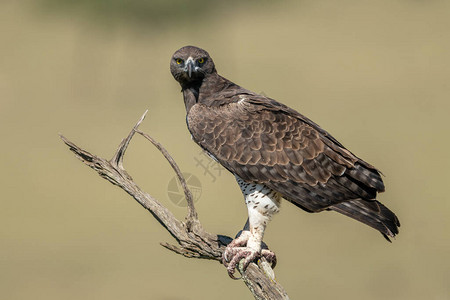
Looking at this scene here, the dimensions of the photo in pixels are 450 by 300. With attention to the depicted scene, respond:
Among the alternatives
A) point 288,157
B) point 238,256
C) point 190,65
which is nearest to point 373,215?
point 288,157

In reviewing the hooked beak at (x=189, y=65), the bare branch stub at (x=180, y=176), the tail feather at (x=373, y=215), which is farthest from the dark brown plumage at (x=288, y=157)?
the bare branch stub at (x=180, y=176)

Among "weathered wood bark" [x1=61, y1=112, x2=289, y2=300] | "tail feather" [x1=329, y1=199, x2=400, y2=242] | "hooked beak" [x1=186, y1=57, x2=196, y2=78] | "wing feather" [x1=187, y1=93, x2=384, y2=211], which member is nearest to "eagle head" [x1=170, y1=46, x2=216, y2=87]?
"hooked beak" [x1=186, y1=57, x2=196, y2=78]

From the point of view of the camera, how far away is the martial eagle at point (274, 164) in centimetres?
418

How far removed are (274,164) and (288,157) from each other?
4.9 inches

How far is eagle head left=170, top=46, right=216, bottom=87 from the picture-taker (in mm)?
4641

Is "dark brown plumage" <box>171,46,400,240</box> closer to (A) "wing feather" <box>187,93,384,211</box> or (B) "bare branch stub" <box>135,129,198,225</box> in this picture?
(A) "wing feather" <box>187,93,384,211</box>

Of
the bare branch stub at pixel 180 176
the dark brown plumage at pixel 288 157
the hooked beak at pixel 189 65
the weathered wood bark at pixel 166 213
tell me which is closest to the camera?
the bare branch stub at pixel 180 176

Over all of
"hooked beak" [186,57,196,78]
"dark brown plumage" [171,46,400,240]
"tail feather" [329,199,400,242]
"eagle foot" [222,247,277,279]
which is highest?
"hooked beak" [186,57,196,78]

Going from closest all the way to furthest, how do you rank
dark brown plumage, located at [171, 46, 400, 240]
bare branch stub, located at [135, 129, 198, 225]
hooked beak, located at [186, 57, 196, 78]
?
bare branch stub, located at [135, 129, 198, 225]
dark brown plumage, located at [171, 46, 400, 240]
hooked beak, located at [186, 57, 196, 78]

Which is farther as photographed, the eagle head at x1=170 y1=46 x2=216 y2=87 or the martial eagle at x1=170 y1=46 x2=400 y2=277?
the eagle head at x1=170 y1=46 x2=216 y2=87

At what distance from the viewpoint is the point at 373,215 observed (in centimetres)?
402

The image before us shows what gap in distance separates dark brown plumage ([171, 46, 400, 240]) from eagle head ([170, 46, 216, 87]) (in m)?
0.30

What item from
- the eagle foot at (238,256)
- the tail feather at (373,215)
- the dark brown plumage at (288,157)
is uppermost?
the dark brown plumage at (288,157)

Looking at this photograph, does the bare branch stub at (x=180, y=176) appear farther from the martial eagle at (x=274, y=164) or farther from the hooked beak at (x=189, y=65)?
the hooked beak at (x=189, y=65)
